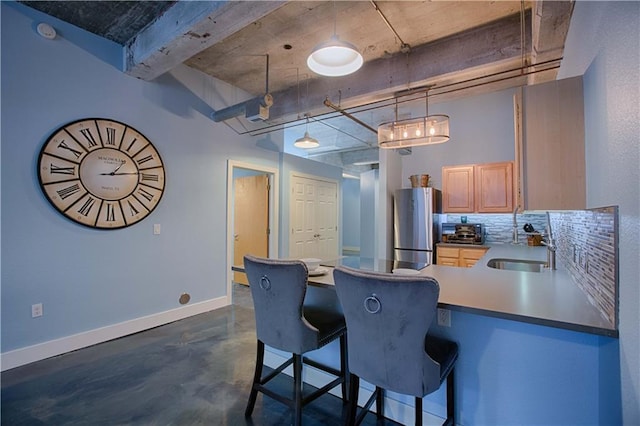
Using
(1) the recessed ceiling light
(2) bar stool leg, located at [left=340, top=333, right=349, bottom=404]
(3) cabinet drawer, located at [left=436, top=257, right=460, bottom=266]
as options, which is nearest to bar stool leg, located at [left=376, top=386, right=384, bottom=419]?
(2) bar stool leg, located at [left=340, top=333, right=349, bottom=404]

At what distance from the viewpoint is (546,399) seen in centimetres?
139

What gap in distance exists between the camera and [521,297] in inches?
57.9

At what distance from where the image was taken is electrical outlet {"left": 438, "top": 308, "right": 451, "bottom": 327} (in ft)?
5.50

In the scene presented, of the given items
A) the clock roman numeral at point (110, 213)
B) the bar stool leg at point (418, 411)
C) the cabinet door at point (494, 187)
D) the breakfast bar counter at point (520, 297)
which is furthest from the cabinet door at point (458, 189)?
the clock roman numeral at point (110, 213)

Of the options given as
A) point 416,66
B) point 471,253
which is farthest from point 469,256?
point 416,66

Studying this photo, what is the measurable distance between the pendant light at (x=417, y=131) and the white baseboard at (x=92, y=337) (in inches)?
124

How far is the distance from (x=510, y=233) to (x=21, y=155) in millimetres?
5967

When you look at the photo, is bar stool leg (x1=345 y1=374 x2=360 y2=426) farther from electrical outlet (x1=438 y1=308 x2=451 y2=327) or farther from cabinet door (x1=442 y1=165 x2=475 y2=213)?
cabinet door (x1=442 y1=165 x2=475 y2=213)

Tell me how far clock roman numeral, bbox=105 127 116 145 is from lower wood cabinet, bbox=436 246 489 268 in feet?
14.8

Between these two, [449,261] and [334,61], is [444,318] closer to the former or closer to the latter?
[334,61]

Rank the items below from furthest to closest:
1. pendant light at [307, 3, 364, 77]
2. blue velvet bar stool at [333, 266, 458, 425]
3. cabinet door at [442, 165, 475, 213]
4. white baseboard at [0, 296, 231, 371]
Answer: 1. cabinet door at [442, 165, 475, 213]
2. white baseboard at [0, 296, 231, 371]
3. pendant light at [307, 3, 364, 77]
4. blue velvet bar stool at [333, 266, 458, 425]

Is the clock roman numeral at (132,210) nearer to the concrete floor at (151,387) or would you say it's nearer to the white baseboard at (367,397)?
the concrete floor at (151,387)

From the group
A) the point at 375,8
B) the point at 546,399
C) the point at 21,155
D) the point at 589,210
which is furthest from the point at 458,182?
the point at 21,155

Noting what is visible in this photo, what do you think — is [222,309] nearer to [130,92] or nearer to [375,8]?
[130,92]
